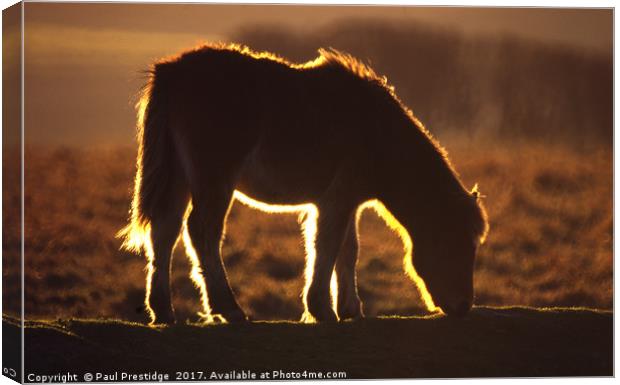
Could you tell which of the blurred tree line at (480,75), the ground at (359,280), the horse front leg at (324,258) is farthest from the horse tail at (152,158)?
the horse front leg at (324,258)

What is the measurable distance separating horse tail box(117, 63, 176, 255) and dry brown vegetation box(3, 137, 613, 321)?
8.2 inches

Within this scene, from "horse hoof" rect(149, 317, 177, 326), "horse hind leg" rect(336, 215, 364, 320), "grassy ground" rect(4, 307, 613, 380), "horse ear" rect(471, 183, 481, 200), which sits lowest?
"grassy ground" rect(4, 307, 613, 380)

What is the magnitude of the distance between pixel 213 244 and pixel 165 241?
0.47 meters

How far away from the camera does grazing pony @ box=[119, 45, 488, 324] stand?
12578mm

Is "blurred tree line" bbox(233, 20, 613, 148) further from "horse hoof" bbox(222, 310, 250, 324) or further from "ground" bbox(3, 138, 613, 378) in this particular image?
"horse hoof" bbox(222, 310, 250, 324)

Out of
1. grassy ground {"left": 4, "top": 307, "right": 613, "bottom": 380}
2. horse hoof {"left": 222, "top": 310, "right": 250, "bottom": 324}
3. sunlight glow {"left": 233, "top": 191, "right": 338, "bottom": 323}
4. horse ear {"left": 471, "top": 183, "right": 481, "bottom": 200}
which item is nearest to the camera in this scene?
grassy ground {"left": 4, "top": 307, "right": 613, "bottom": 380}

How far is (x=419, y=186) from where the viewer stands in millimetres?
13172

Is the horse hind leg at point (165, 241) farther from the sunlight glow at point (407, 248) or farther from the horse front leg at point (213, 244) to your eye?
the sunlight glow at point (407, 248)

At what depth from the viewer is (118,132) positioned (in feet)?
42.0

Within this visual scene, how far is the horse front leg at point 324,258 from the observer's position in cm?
1282

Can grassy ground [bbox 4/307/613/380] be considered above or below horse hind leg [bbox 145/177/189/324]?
below

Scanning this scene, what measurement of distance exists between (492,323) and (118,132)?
3.95 meters

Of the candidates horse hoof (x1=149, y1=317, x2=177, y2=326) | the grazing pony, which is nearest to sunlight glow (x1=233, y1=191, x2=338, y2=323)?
the grazing pony

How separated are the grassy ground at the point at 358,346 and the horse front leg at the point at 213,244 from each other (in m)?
0.21
